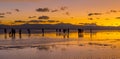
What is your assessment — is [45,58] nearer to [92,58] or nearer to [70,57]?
[70,57]

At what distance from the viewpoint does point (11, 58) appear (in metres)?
24.1

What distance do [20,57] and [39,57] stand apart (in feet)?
5.24

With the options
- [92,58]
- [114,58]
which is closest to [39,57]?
[92,58]

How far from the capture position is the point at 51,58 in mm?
24172

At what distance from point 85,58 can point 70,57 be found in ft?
4.59

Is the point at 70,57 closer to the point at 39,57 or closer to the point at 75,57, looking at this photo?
the point at 75,57

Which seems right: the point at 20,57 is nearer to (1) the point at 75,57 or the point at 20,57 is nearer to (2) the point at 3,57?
(2) the point at 3,57

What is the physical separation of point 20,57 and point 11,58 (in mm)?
973

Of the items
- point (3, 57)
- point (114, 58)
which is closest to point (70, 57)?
point (114, 58)

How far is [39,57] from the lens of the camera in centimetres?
2491

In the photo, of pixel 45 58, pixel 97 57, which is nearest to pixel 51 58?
pixel 45 58

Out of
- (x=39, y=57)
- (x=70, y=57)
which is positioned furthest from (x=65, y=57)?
(x=39, y=57)

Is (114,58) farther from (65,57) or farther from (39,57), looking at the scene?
(39,57)

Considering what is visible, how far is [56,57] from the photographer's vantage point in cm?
2478
